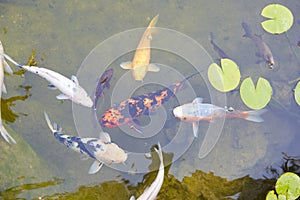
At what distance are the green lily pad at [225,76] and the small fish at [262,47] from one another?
367mm

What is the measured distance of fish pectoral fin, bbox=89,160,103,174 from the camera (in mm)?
3678

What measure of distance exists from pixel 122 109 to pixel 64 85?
1.85 feet

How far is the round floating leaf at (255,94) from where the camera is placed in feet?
12.2

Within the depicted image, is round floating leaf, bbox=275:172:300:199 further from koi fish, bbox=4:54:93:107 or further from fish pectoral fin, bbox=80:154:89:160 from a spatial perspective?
koi fish, bbox=4:54:93:107

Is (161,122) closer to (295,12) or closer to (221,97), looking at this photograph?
(221,97)

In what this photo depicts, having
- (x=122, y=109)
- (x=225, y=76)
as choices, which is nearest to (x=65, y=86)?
(x=122, y=109)

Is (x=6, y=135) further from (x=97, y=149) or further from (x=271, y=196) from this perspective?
(x=271, y=196)

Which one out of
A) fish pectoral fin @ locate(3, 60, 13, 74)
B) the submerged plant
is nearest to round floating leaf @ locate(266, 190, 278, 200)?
the submerged plant

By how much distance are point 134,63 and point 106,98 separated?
1.42ft

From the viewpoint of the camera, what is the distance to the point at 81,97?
148 inches

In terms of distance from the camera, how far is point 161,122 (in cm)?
390

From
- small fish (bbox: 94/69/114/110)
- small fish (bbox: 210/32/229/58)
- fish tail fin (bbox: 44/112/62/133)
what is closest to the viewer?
fish tail fin (bbox: 44/112/62/133)

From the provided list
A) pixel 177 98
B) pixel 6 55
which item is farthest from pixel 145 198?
pixel 6 55

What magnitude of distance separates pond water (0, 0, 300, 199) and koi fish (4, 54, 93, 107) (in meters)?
0.15
